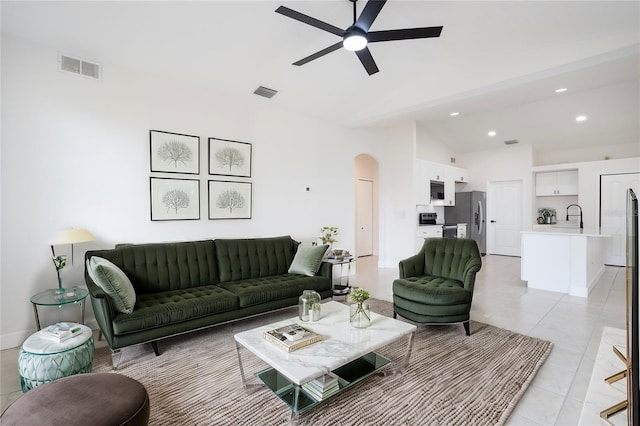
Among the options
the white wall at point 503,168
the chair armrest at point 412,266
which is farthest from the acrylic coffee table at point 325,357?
the white wall at point 503,168

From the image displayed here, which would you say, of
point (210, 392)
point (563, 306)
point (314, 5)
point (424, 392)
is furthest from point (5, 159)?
point (563, 306)

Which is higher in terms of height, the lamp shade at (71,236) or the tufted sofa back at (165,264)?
the lamp shade at (71,236)

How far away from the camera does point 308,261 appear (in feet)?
13.1

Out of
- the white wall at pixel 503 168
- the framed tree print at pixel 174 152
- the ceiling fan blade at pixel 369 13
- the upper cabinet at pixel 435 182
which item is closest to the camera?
the ceiling fan blade at pixel 369 13

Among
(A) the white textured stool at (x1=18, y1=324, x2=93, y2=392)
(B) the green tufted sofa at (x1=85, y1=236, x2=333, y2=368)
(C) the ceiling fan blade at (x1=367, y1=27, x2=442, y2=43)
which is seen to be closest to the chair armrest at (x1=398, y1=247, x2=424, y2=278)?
(B) the green tufted sofa at (x1=85, y1=236, x2=333, y2=368)

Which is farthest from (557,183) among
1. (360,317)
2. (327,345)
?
(327,345)

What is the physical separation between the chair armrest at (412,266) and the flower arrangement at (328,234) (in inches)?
64.5

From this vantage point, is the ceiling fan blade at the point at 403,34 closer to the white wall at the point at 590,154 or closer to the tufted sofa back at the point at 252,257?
the tufted sofa back at the point at 252,257

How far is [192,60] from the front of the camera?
3.66 metres

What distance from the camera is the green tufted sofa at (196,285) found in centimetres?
262

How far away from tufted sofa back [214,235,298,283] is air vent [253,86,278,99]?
2.10 m

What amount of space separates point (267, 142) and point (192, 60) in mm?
1509

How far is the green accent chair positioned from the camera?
309 centimetres

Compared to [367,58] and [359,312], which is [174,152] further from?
[359,312]
